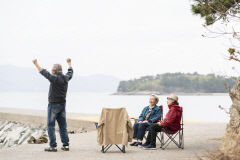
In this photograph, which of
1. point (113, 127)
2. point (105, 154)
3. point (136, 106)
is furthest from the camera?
point (136, 106)

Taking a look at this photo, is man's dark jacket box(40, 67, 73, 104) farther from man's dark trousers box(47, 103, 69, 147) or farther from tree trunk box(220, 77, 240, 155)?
tree trunk box(220, 77, 240, 155)

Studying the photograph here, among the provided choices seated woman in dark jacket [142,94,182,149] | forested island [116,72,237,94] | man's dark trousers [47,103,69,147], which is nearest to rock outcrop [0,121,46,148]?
man's dark trousers [47,103,69,147]

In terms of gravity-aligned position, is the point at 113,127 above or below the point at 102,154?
above

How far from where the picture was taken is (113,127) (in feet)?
27.7

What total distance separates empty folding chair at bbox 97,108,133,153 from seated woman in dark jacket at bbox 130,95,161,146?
70 cm

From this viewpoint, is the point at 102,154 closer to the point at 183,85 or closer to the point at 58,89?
the point at 58,89

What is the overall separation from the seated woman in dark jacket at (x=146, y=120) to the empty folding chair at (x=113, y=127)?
0.70m

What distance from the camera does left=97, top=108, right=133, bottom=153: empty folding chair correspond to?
838 centimetres

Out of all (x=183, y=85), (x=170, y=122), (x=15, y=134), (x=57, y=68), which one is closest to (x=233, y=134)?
(x=170, y=122)

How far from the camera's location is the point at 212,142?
32.4 ft

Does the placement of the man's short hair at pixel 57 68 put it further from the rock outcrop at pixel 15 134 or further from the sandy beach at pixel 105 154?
the rock outcrop at pixel 15 134

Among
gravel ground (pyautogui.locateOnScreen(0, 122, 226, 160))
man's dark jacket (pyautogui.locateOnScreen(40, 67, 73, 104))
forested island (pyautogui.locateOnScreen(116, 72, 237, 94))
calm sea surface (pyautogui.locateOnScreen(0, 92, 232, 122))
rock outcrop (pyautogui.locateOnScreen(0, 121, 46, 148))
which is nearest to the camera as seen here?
gravel ground (pyautogui.locateOnScreen(0, 122, 226, 160))

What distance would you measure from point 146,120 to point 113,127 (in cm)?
118

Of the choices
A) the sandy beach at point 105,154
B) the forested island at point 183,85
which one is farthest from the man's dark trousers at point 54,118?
the forested island at point 183,85
